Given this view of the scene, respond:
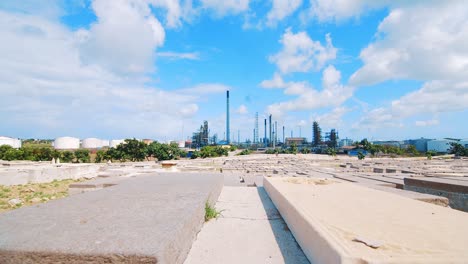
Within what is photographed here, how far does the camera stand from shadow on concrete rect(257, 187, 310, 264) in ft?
7.87

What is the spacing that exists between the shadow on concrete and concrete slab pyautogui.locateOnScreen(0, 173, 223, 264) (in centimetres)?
89

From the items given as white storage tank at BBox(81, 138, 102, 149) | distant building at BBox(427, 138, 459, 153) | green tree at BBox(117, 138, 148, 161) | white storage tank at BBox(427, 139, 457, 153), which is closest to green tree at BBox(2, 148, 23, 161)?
green tree at BBox(117, 138, 148, 161)

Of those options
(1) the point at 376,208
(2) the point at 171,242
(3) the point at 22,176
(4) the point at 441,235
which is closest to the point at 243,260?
(2) the point at 171,242

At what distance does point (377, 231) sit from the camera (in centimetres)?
226

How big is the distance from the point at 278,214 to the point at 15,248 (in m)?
3.10

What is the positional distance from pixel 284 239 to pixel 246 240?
41 centimetres

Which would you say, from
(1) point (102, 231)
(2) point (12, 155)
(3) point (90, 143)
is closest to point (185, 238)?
(1) point (102, 231)

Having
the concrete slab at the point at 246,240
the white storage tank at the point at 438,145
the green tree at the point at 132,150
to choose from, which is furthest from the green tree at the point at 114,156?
the white storage tank at the point at 438,145

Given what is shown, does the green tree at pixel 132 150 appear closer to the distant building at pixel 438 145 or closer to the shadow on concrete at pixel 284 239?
the shadow on concrete at pixel 284 239

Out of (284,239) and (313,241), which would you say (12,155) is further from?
(313,241)

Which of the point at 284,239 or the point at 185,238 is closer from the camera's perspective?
the point at 185,238

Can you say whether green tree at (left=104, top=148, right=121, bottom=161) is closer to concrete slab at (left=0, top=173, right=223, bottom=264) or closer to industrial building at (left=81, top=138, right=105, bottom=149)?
concrete slab at (left=0, top=173, right=223, bottom=264)

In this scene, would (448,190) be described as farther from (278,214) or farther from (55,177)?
(55,177)

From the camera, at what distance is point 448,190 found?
18.0 ft
